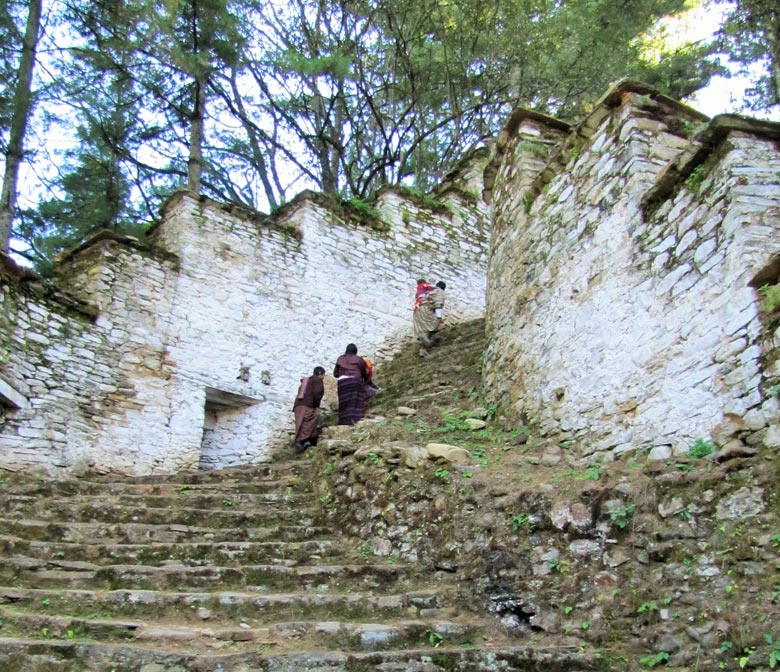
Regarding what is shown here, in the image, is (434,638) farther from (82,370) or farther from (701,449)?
(82,370)

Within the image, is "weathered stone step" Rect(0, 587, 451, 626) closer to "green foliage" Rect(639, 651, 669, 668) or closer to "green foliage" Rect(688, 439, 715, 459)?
"green foliage" Rect(639, 651, 669, 668)

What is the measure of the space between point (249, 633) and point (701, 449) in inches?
105

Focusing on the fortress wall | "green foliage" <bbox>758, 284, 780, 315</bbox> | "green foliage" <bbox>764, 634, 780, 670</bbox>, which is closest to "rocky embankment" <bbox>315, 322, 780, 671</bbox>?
"green foliage" <bbox>764, 634, 780, 670</bbox>

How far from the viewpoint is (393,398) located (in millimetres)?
9297

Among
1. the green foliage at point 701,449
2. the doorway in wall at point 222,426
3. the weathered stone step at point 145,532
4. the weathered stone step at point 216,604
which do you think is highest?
the doorway in wall at point 222,426

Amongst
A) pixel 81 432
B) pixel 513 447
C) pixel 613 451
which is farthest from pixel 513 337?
pixel 81 432

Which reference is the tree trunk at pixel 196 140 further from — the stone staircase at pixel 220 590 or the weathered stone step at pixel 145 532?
the weathered stone step at pixel 145 532

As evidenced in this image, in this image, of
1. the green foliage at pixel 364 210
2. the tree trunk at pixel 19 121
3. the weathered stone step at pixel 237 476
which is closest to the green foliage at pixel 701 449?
the weathered stone step at pixel 237 476

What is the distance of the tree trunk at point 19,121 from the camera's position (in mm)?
9914

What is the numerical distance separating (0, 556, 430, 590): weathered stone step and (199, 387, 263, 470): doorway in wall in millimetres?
4443

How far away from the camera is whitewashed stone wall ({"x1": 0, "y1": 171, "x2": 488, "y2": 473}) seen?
8008mm

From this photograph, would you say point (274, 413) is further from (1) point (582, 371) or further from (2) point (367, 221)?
(1) point (582, 371)

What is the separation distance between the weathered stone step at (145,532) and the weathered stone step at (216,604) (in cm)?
98

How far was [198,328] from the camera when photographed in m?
9.41
